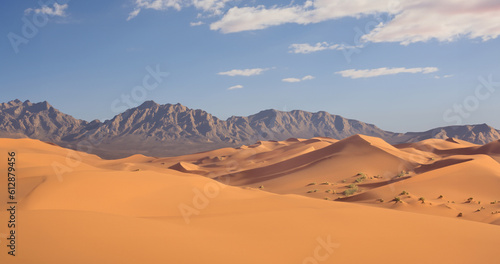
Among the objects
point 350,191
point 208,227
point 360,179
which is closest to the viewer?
point 208,227

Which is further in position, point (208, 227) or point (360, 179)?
point (360, 179)

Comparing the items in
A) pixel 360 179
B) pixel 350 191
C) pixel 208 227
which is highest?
pixel 208 227

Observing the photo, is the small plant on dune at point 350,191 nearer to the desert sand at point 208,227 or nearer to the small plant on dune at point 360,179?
the small plant on dune at point 360,179

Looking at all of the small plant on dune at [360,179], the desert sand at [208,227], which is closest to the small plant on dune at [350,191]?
the small plant on dune at [360,179]

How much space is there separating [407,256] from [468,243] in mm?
2071

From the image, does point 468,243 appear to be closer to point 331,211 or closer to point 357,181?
point 331,211

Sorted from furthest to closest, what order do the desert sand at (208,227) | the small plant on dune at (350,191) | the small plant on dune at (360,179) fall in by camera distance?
the small plant on dune at (360,179)
the small plant on dune at (350,191)
the desert sand at (208,227)

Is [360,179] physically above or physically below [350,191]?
below

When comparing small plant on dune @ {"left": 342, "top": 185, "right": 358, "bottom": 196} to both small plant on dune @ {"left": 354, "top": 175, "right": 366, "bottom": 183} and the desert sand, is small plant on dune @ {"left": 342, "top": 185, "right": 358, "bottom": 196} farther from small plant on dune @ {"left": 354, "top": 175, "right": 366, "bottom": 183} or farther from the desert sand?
the desert sand

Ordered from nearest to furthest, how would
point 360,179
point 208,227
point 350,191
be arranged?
point 208,227 → point 350,191 → point 360,179

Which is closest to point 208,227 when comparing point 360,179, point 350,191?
point 350,191

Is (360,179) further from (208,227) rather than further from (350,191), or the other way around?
(208,227)

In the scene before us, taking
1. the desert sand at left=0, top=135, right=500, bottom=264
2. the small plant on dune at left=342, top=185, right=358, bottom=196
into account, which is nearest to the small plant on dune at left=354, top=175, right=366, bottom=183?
the small plant on dune at left=342, top=185, right=358, bottom=196

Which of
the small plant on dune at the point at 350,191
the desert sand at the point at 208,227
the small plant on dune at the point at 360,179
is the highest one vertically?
the desert sand at the point at 208,227
